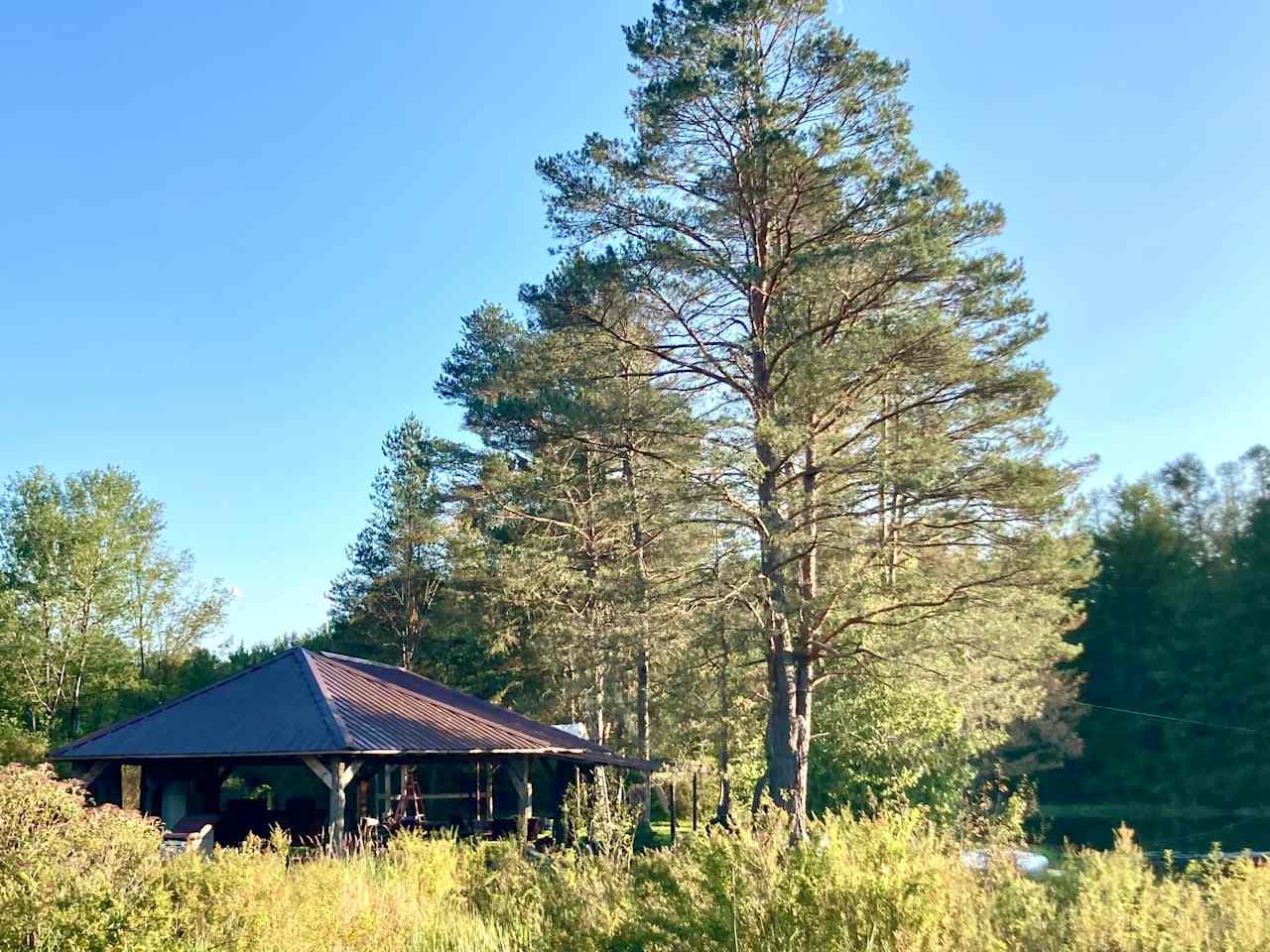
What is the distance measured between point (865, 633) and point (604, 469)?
351 inches

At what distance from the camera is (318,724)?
51.8 feet

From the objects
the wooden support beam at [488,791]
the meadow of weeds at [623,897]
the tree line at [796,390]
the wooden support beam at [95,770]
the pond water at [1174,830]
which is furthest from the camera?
the pond water at [1174,830]

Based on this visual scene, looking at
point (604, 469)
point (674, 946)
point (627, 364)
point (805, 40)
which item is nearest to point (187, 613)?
point (604, 469)

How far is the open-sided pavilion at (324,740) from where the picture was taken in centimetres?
1540

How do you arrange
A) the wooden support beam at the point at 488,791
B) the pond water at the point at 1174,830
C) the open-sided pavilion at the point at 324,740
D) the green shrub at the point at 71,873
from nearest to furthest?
the green shrub at the point at 71,873 < the open-sided pavilion at the point at 324,740 < the wooden support beam at the point at 488,791 < the pond water at the point at 1174,830

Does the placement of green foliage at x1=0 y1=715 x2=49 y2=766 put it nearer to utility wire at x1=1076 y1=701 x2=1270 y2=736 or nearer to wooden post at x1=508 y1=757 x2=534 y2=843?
wooden post at x1=508 y1=757 x2=534 y2=843

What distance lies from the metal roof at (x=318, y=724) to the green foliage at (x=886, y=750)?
4287 mm

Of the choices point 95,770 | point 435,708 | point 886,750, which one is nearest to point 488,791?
point 435,708

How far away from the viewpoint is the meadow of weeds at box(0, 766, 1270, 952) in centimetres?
480

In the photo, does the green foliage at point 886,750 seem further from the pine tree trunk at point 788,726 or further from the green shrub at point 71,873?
the green shrub at point 71,873

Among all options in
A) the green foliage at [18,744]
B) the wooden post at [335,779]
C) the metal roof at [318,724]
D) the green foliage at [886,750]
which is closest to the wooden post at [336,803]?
the wooden post at [335,779]

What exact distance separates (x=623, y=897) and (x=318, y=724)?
10390mm

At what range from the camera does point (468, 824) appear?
18875 millimetres

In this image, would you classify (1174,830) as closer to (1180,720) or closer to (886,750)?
(1180,720)
